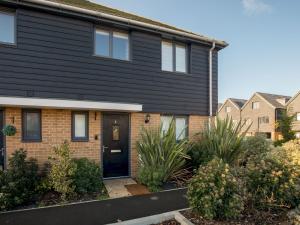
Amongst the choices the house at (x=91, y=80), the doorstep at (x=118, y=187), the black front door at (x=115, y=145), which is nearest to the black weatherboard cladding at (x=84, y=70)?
the house at (x=91, y=80)

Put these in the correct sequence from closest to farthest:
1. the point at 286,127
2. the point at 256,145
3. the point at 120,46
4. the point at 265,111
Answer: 1. the point at 120,46
2. the point at 256,145
3. the point at 286,127
4. the point at 265,111

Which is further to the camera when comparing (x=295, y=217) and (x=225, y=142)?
(x=225, y=142)

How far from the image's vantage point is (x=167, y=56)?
9.50 m

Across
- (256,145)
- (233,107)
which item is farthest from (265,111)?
(256,145)

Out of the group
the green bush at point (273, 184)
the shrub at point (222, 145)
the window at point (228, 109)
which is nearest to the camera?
the green bush at point (273, 184)

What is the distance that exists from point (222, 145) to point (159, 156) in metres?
2.57

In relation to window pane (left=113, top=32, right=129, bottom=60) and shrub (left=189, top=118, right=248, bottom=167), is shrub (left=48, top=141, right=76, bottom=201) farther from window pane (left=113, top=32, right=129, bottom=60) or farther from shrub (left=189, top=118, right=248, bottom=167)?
shrub (left=189, top=118, right=248, bottom=167)

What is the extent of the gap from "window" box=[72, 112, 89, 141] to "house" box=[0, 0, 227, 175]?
0.11ft

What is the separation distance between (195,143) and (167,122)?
4.64 ft

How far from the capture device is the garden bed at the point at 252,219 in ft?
13.9

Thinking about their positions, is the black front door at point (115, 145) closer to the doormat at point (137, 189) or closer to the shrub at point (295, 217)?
the doormat at point (137, 189)

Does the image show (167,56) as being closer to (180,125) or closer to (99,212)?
(180,125)

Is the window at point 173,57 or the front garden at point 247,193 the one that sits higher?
the window at point 173,57

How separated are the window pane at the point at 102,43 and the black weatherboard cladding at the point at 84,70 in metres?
0.28
